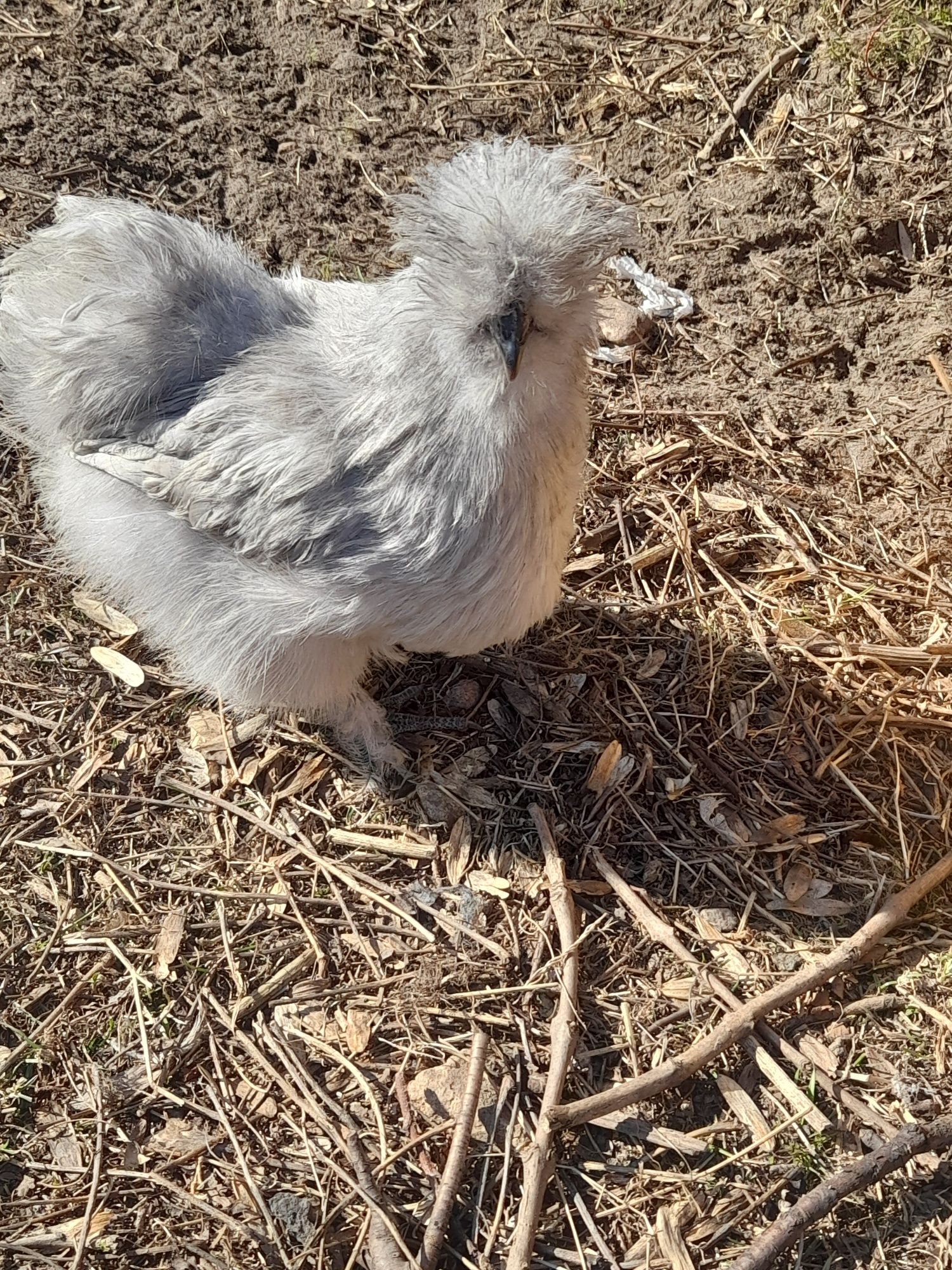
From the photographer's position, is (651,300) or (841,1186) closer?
(841,1186)

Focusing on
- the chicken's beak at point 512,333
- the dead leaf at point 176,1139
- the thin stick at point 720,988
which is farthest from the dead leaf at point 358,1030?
the chicken's beak at point 512,333

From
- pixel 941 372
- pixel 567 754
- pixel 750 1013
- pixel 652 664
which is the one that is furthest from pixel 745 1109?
pixel 941 372

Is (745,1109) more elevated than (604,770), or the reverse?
(604,770)

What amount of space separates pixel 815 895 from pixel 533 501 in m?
1.58

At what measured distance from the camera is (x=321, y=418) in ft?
8.82

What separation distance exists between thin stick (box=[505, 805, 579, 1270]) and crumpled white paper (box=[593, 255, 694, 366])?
2.08 metres

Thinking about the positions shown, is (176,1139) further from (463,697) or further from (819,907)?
(819,907)

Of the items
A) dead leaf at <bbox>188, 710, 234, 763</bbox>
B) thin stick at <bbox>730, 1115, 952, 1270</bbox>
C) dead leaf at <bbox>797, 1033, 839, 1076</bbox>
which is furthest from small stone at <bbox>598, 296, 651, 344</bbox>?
thin stick at <bbox>730, 1115, 952, 1270</bbox>

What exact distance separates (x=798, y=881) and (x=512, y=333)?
6.47 ft

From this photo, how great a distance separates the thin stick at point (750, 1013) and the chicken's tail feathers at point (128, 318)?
2.28 m

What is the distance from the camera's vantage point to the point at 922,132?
429cm

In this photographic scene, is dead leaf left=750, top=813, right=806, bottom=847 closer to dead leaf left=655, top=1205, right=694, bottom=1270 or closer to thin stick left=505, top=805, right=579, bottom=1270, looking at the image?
thin stick left=505, top=805, right=579, bottom=1270

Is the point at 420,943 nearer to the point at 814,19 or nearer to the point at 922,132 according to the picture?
the point at 922,132

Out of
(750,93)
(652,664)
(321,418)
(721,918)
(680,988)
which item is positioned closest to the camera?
(321,418)
